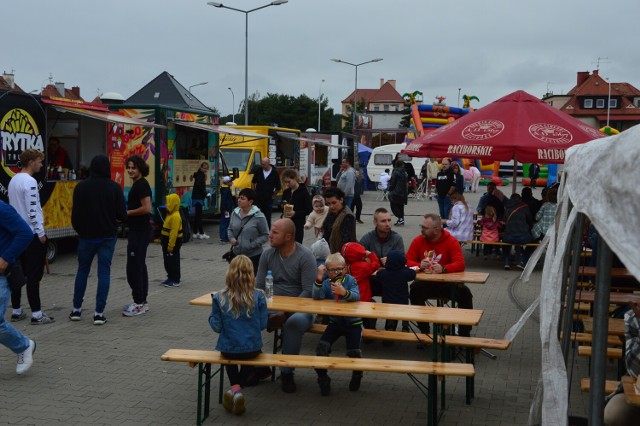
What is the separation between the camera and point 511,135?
1213 centimetres

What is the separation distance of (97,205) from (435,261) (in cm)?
376

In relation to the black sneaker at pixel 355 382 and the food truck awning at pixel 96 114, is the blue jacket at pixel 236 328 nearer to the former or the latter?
the black sneaker at pixel 355 382

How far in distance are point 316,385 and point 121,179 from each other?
11481mm

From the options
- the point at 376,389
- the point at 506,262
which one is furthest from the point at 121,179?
the point at 376,389

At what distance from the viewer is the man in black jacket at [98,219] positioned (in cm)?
914

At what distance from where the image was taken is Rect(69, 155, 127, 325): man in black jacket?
9141 millimetres

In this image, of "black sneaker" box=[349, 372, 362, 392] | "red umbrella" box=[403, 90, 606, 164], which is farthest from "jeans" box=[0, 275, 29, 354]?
"red umbrella" box=[403, 90, 606, 164]

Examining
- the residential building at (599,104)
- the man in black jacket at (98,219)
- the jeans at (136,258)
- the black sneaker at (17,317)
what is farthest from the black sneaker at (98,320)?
the residential building at (599,104)

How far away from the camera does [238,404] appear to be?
6.31m

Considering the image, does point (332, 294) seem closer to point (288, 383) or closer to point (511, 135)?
point (288, 383)

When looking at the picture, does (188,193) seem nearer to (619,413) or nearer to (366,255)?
(366,255)

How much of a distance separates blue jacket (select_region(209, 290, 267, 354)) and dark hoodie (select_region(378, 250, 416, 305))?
6.95 ft

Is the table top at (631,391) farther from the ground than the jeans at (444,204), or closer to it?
closer to it

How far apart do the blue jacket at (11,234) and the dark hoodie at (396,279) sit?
3398mm
